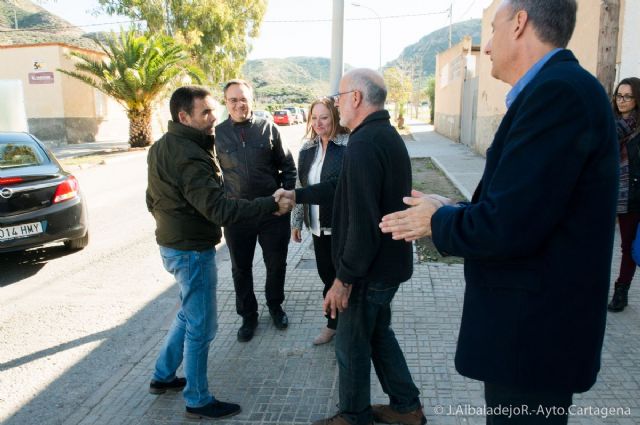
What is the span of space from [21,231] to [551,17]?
602 cm

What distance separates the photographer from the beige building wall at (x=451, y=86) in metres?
22.7

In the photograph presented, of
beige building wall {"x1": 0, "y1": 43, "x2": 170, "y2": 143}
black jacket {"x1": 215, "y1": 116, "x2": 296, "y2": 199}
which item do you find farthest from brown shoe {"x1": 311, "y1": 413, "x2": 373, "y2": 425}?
beige building wall {"x1": 0, "y1": 43, "x2": 170, "y2": 143}

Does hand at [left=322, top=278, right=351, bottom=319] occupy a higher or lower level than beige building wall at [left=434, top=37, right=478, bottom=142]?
lower

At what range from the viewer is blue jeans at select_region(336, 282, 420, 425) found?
2.73 m

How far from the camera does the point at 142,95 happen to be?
67.5 feet

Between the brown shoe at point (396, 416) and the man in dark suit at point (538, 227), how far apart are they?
4.16 feet

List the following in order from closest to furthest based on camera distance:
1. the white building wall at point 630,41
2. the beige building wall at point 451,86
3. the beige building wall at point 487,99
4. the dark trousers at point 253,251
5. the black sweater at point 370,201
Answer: the black sweater at point 370,201
the dark trousers at point 253,251
the white building wall at point 630,41
the beige building wall at point 487,99
the beige building wall at point 451,86

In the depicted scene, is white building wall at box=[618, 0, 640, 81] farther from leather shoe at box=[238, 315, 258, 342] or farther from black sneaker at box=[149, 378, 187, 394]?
black sneaker at box=[149, 378, 187, 394]

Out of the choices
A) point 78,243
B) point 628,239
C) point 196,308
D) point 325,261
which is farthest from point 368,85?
point 78,243

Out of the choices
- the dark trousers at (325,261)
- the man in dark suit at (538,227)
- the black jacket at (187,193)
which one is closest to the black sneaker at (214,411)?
the black jacket at (187,193)

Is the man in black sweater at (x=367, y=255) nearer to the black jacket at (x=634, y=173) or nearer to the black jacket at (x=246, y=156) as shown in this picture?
the black jacket at (x=246, y=156)

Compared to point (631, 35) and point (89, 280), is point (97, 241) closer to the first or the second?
point (89, 280)

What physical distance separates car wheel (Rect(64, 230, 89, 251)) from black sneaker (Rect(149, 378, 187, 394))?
13.3 ft

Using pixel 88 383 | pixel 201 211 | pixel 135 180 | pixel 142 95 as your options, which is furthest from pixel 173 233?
pixel 142 95
